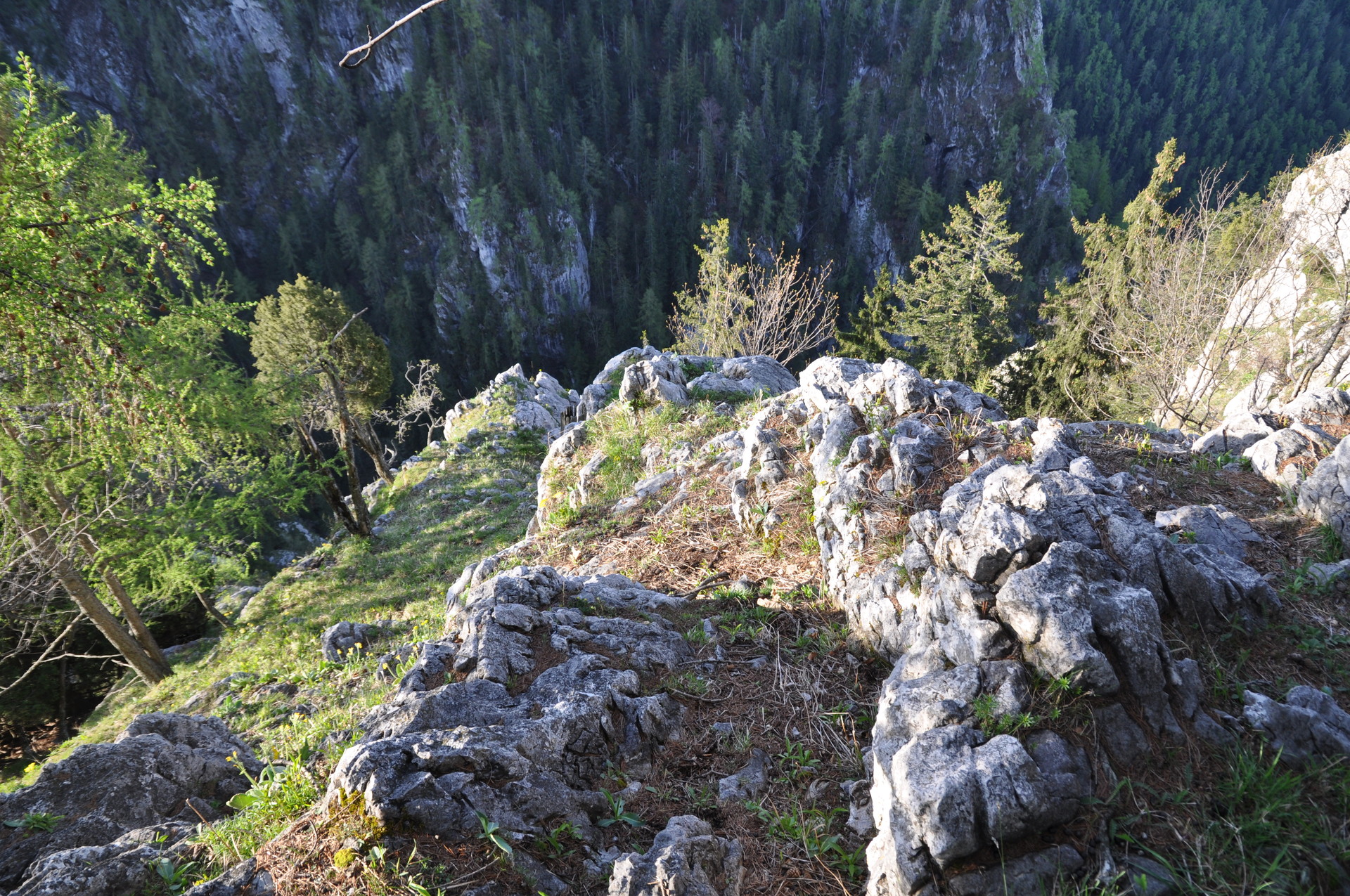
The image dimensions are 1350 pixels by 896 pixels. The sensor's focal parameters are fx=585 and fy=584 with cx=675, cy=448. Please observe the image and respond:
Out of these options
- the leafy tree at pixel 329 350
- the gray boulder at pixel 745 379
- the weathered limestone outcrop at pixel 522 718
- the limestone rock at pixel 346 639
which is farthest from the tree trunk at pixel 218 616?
the weathered limestone outcrop at pixel 522 718

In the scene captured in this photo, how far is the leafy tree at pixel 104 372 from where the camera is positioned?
24.2ft

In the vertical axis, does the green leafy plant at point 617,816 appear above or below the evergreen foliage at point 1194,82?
above

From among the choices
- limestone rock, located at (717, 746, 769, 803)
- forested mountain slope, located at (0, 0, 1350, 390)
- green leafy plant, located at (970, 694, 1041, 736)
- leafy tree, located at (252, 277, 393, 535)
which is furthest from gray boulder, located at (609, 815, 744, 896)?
forested mountain slope, located at (0, 0, 1350, 390)

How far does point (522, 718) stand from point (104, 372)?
8.52 meters

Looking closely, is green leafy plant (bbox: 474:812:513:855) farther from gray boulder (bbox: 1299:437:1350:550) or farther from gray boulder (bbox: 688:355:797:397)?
gray boulder (bbox: 688:355:797:397)

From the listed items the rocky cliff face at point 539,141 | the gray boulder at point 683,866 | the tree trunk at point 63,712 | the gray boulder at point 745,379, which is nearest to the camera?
the gray boulder at point 683,866

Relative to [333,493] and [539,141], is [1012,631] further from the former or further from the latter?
[539,141]

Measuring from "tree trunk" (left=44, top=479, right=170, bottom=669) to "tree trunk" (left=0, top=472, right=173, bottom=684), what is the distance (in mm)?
166

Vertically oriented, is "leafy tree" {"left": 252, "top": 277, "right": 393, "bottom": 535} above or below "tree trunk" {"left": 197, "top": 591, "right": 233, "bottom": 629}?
above

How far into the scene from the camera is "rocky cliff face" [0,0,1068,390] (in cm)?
7362

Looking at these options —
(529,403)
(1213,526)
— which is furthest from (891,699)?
(529,403)

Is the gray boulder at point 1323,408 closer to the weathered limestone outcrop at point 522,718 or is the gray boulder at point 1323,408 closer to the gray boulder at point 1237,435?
the gray boulder at point 1237,435

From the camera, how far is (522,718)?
13.0 ft

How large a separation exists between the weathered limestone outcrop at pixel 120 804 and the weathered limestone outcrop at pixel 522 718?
1215 mm
